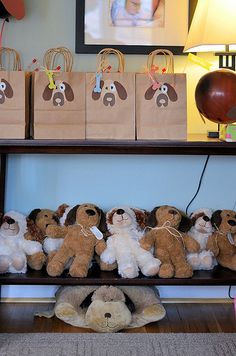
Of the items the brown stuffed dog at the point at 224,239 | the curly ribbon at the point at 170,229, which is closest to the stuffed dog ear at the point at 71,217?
the curly ribbon at the point at 170,229

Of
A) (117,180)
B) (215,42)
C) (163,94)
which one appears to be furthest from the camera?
(117,180)

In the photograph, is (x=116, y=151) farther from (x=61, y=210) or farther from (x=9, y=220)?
(x=9, y=220)

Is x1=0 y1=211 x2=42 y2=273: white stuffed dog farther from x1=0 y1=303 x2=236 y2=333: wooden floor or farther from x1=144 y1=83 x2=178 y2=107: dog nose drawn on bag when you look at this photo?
x1=144 y1=83 x2=178 y2=107: dog nose drawn on bag

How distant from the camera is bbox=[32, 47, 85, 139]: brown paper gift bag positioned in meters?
2.18

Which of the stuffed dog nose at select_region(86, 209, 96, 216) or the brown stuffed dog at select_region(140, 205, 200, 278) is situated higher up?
the stuffed dog nose at select_region(86, 209, 96, 216)

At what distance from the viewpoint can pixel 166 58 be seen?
8.11ft

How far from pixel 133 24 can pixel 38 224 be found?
0.92m

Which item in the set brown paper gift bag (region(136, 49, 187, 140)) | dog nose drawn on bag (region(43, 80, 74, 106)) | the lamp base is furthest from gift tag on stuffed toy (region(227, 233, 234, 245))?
dog nose drawn on bag (region(43, 80, 74, 106))

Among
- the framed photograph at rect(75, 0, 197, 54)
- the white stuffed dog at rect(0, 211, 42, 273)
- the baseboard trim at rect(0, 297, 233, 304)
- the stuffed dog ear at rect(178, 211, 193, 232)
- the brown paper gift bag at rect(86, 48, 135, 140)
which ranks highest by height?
the framed photograph at rect(75, 0, 197, 54)

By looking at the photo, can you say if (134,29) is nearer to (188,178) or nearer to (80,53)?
(80,53)

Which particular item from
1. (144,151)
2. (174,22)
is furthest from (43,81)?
(174,22)

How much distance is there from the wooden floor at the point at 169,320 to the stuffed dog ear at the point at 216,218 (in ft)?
1.27

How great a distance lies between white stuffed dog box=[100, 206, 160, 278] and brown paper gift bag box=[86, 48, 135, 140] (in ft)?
1.28

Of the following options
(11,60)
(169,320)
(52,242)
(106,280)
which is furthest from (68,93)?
(169,320)
